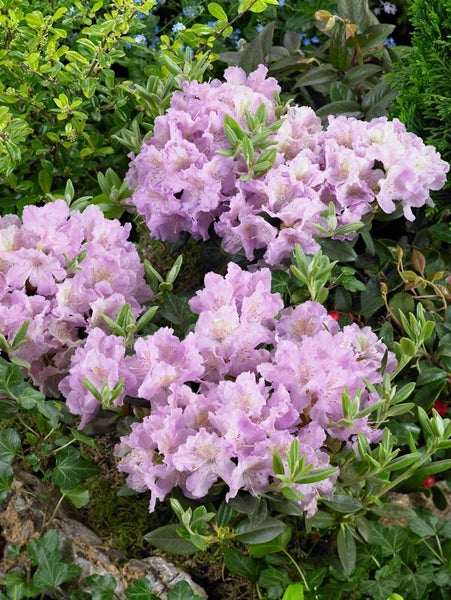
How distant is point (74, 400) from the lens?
4.76 ft

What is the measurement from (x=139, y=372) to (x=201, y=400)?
129 mm

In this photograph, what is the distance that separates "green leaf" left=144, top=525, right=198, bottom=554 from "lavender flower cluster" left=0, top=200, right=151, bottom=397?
360 millimetres

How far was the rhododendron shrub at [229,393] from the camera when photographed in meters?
1.34

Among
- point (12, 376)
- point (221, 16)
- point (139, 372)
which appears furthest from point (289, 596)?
point (221, 16)

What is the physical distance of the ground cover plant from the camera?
139cm

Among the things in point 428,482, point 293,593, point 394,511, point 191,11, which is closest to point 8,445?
point 293,593

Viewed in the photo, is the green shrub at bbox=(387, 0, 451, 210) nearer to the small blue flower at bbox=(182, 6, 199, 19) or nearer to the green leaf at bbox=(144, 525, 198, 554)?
the small blue flower at bbox=(182, 6, 199, 19)

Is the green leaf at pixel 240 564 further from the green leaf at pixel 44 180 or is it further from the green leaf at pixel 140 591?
the green leaf at pixel 44 180

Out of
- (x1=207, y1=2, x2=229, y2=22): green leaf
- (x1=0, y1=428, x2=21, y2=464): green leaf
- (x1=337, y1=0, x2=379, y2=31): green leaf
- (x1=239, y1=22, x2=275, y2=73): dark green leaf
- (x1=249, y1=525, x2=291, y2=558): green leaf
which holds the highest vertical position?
(x1=207, y1=2, x2=229, y2=22): green leaf

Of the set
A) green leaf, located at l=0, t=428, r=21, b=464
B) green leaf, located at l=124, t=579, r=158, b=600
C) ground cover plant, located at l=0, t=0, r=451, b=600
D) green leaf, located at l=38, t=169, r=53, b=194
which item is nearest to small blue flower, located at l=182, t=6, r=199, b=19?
ground cover plant, located at l=0, t=0, r=451, b=600

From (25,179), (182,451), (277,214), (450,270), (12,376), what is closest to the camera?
(182,451)

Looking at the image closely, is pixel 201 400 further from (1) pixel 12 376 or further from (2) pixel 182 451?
(1) pixel 12 376

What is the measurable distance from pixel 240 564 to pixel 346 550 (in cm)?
20

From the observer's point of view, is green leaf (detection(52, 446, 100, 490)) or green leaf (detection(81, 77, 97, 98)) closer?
green leaf (detection(52, 446, 100, 490))
